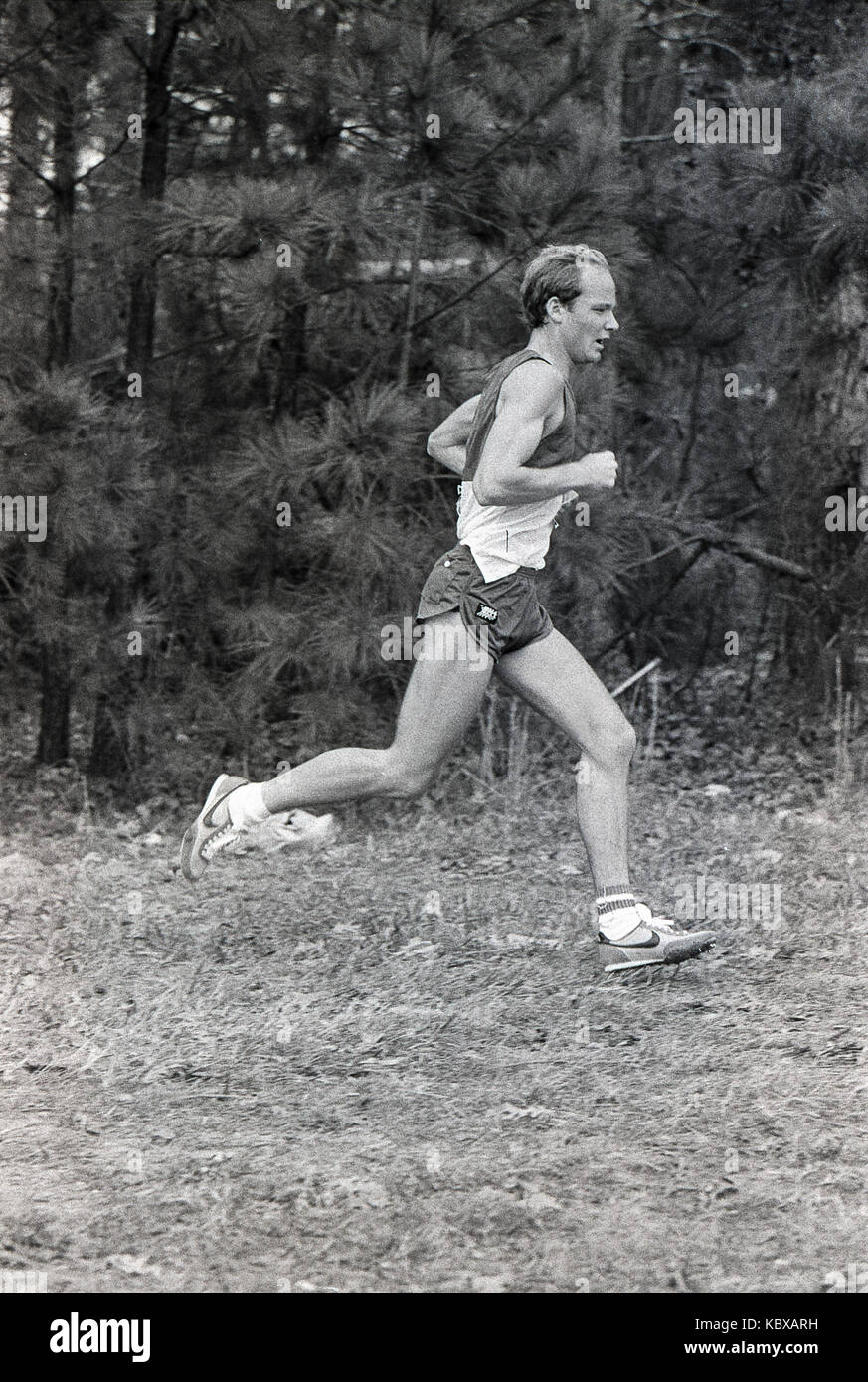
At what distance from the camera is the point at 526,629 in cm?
414

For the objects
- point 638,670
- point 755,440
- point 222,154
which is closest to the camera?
point 222,154

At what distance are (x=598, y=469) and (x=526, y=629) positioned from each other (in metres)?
0.50

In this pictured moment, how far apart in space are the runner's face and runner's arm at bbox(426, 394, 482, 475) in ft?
1.08

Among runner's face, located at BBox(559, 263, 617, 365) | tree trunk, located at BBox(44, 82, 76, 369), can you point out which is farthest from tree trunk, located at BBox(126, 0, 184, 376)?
runner's face, located at BBox(559, 263, 617, 365)

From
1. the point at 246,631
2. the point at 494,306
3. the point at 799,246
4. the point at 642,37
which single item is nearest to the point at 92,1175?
the point at 246,631

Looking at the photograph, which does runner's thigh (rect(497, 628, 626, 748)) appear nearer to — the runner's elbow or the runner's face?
the runner's elbow

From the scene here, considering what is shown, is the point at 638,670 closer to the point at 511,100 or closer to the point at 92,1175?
the point at 511,100

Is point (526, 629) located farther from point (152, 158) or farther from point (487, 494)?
point (152, 158)

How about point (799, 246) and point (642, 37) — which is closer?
point (799, 246)

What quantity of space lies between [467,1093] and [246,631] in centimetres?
322

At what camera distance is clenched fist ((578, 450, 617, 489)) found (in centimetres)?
380

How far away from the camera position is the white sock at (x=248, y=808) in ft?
14.4

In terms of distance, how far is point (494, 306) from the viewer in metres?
6.92

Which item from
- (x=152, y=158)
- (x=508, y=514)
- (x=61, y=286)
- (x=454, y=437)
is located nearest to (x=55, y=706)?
(x=61, y=286)
